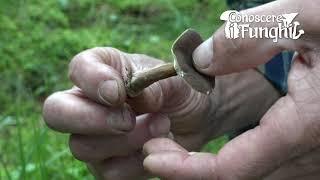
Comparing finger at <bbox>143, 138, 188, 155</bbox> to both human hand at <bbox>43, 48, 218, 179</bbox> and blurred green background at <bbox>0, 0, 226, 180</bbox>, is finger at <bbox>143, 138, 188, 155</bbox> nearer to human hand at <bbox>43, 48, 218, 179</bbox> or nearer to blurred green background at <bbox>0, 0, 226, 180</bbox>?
human hand at <bbox>43, 48, 218, 179</bbox>

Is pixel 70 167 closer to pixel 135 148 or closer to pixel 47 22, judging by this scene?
pixel 135 148

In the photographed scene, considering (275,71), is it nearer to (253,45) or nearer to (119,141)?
(119,141)

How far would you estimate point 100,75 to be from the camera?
1.31m

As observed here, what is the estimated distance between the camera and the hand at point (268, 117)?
43.9 inches

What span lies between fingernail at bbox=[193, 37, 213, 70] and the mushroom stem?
4cm

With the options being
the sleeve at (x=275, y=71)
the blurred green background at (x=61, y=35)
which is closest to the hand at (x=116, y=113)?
the sleeve at (x=275, y=71)

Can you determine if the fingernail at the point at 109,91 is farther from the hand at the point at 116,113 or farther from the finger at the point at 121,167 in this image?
the finger at the point at 121,167

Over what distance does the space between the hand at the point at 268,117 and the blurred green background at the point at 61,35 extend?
101cm

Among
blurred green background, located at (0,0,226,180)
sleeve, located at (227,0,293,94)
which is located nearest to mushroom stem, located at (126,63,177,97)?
sleeve, located at (227,0,293,94)

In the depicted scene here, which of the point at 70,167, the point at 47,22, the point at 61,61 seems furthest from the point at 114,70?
the point at 47,22

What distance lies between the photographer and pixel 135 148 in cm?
145

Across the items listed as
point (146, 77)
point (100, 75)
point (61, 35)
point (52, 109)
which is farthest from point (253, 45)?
point (61, 35)

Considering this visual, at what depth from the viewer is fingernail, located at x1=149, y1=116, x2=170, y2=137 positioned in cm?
142

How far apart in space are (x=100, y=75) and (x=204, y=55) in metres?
0.23
